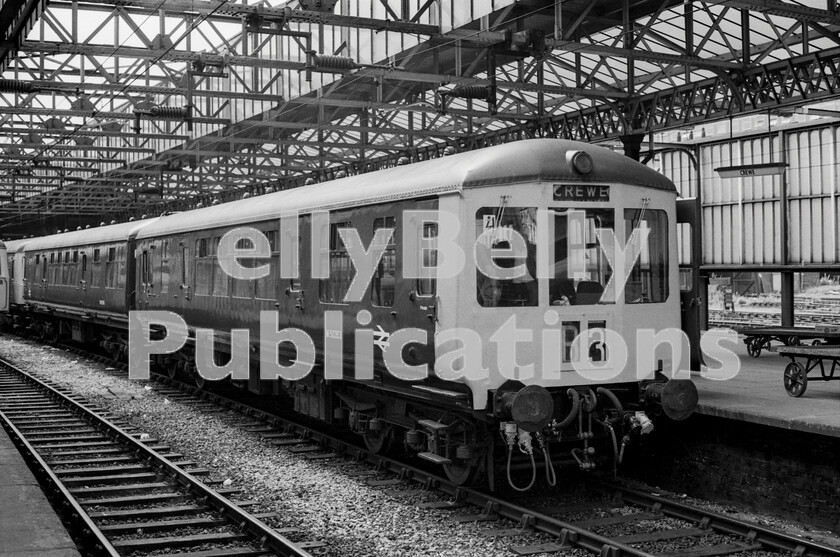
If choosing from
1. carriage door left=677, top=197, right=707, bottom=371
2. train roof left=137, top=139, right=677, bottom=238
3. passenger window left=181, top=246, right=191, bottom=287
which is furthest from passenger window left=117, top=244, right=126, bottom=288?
carriage door left=677, top=197, right=707, bottom=371

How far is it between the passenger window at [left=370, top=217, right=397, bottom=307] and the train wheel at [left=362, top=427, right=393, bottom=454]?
1.72 m

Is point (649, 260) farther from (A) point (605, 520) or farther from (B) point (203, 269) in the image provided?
(B) point (203, 269)

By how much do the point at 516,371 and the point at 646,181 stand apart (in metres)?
2.34

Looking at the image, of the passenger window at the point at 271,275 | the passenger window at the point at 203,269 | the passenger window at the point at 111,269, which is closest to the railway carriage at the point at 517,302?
the passenger window at the point at 271,275

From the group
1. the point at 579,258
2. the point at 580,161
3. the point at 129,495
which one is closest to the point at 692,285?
the point at 579,258

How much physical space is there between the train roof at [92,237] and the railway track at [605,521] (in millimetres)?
11487

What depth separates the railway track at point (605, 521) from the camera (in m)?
7.72

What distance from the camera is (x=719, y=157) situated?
24.8 metres

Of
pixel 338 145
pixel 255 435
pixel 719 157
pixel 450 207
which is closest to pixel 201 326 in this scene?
pixel 255 435

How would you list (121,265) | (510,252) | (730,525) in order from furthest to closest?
(121,265) < (510,252) < (730,525)

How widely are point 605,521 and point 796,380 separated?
3.71 metres

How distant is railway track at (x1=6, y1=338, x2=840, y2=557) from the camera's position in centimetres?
772

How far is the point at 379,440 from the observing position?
11.1 m

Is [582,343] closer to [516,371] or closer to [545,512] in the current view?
[516,371]
